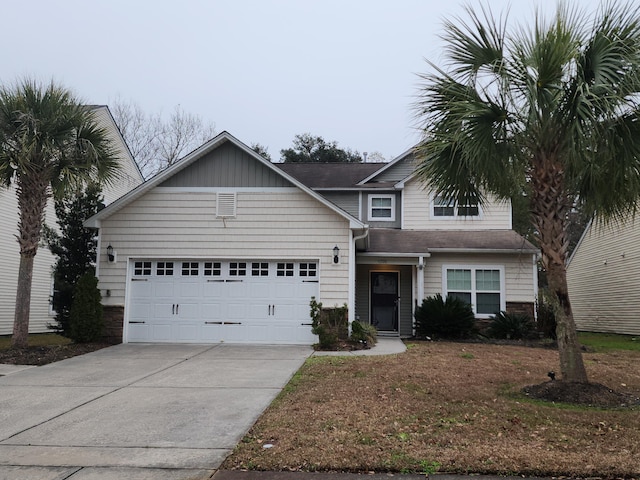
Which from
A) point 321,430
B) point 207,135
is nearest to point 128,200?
point 321,430

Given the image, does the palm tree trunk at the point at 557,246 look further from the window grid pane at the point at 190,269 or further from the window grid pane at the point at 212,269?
the window grid pane at the point at 190,269

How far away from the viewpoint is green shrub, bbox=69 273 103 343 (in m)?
12.0

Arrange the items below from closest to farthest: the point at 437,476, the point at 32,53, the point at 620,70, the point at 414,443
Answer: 1. the point at 437,476
2. the point at 414,443
3. the point at 620,70
4. the point at 32,53

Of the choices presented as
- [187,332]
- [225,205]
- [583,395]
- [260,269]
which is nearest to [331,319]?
[260,269]

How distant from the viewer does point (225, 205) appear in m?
12.9

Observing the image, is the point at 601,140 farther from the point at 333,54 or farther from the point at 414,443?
the point at 333,54

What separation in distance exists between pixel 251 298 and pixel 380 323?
5222 millimetres

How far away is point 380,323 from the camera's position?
16094mm

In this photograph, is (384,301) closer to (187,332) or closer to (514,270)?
(514,270)

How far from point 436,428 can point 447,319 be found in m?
9.24

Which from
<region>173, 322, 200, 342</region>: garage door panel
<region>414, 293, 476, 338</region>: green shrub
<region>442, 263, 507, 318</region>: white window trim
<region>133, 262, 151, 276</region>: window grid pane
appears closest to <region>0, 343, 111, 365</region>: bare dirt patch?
<region>173, 322, 200, 342</region>: garage door panel

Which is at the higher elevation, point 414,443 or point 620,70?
point 620,70

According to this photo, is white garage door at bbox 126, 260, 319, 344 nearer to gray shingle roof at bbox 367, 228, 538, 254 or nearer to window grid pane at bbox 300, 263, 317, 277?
window grid pane at bbox 300, 263, 317, 277

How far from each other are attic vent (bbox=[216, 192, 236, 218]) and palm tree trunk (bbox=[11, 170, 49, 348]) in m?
3.96
